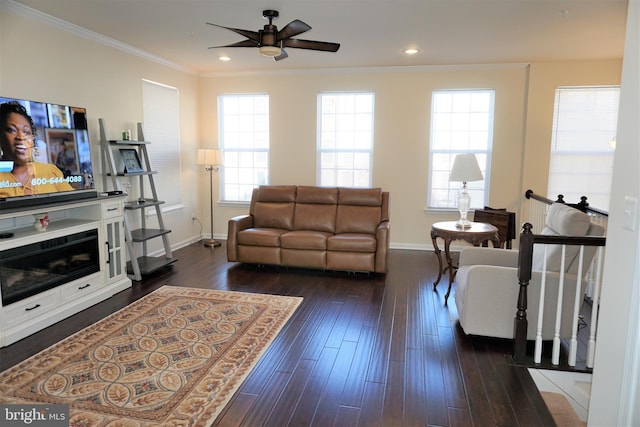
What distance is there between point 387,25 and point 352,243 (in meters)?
2.37

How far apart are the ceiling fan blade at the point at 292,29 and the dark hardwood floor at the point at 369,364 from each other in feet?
7.85

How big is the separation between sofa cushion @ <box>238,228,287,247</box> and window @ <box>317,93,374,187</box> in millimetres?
1759

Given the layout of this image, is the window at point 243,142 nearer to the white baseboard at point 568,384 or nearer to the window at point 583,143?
the window at point 583,143

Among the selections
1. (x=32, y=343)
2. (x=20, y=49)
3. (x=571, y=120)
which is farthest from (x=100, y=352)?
(x=571, y=120)

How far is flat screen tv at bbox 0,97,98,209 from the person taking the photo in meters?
3.23

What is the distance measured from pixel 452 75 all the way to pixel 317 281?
354 centimetres

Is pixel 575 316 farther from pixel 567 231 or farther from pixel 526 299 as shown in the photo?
pixel 567 231

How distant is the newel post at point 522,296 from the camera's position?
282 cm

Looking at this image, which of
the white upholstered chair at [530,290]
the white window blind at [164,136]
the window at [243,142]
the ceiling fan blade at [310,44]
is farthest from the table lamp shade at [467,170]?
the white window blind at [164,136]

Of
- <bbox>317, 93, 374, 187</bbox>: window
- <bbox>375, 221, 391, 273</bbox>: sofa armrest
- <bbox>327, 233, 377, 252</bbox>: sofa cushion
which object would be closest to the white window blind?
<bbox>317, 93, 374, 187</bbox>: window

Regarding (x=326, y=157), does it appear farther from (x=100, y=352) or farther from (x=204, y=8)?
(x=100, y=352)

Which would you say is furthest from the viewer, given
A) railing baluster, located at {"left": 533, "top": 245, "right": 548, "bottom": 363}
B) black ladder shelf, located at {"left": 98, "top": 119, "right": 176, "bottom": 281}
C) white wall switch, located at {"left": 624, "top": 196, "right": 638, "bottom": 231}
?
black ladder shelf, located at {"left": 98, "top": 119, "right": 176, "bottom": 281}

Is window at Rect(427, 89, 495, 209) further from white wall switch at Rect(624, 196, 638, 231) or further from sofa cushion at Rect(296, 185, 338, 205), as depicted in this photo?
white wall switch at Rect(624, 196, 638, 231)

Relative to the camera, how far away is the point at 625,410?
1.57m
